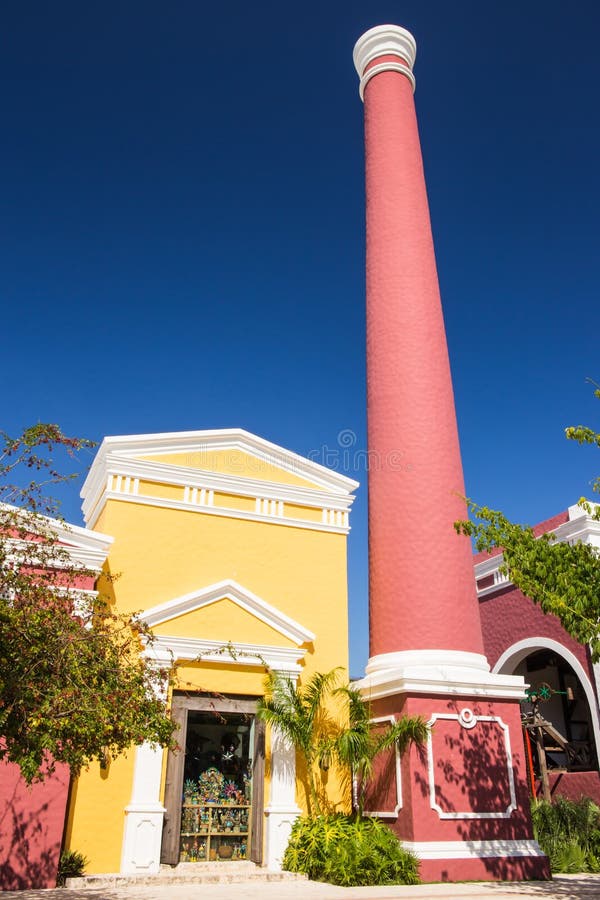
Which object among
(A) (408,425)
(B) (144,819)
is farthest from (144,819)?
(A) (408,425)

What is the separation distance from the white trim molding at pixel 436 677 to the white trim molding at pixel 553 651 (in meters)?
3.09

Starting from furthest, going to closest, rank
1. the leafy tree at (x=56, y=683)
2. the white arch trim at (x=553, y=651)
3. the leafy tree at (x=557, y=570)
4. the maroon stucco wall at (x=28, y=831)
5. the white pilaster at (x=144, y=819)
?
the white arch trim at (x=553, y=651) < the white pilaster at (x=144, y=819) < the maroon stucco wall at (x=28, y=831) < the leafy tree at (x=557, y=570) < the leafy tree at (x=56, y=683)

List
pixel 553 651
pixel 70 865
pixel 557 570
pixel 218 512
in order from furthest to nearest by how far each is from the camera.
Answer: pixel 553 651
pixel 218 512
pixel 70 865
pixel 557 570

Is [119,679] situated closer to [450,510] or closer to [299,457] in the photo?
[450,510]

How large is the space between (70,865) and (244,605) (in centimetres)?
445

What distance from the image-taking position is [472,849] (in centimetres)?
1091

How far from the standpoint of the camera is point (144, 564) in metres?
12.8

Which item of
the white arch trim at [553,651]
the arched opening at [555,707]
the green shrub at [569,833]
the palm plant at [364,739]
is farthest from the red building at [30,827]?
the white arch trim at [553,651]

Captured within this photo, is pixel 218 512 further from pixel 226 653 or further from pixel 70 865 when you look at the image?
pixel 70 865

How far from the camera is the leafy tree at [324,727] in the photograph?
11.6 metres

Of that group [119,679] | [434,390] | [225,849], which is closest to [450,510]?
[434,390]

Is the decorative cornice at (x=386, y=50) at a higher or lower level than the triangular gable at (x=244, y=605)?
higher

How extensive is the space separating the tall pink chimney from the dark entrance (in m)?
1.97

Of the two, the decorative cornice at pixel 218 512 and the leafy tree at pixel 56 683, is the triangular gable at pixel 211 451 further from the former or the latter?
the leafy tree at pixel 56 683
